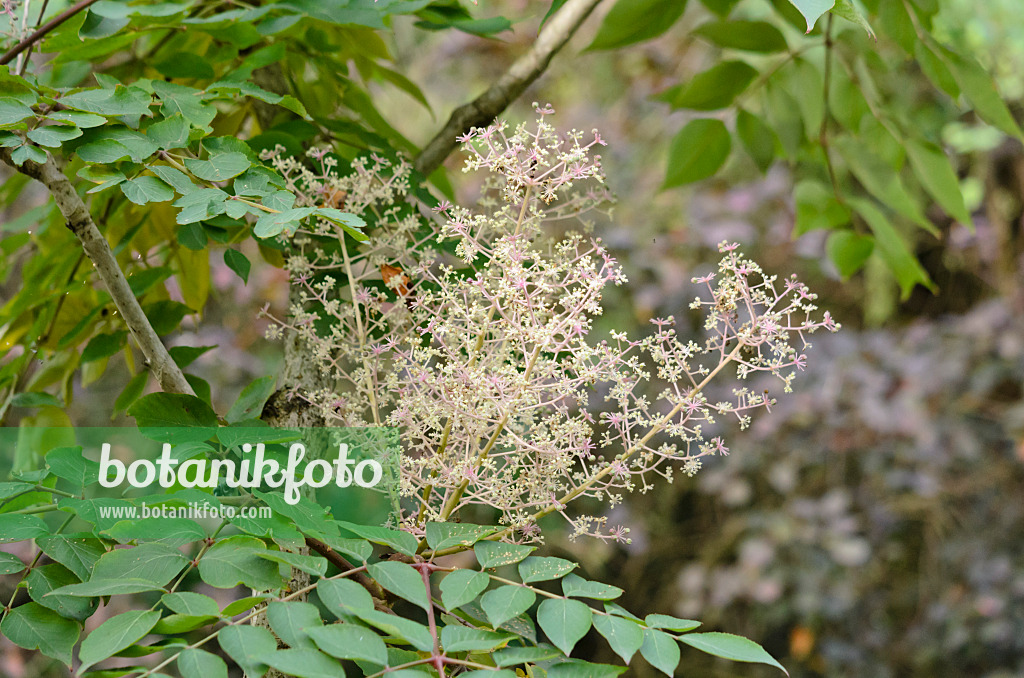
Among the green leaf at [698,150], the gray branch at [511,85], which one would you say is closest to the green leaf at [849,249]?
the green leaf at [698,150]

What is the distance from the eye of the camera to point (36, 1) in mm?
537

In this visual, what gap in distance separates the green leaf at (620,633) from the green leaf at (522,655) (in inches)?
0.7

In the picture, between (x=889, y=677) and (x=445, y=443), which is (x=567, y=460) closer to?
(x=445, y=443)

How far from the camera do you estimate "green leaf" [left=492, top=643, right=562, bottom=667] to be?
267 millimetres

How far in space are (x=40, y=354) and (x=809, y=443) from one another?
149 cm

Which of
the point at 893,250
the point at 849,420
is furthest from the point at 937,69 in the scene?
the point at 849,420

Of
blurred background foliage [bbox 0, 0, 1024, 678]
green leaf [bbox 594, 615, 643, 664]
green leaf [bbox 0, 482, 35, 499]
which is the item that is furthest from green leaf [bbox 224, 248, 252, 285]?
blurred background foliage [bbox 0, 0, 1024, 678]

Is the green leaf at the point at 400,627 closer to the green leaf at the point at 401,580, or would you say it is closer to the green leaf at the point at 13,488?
the green leaf at the point at 401,580

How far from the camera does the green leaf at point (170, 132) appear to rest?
336 mm

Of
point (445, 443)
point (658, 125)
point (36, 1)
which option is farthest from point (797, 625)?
point (36, 1)

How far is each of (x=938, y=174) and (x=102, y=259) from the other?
56 cm

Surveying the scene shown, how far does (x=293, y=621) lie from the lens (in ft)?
0.88

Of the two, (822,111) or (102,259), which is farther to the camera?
(822,111)

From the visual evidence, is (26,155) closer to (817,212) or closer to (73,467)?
(73,467)
